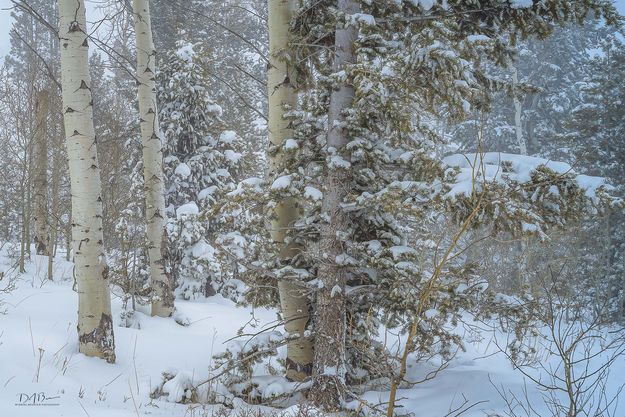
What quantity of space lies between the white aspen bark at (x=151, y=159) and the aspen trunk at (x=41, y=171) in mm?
4649

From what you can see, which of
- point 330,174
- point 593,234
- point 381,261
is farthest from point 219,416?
point 593,234

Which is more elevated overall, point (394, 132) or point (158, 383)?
point (394, 132)

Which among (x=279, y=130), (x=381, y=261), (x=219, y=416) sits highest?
(x=279, y=130)

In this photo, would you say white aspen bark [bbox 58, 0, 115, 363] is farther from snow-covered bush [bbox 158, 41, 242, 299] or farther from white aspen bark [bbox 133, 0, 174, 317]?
snow-covered bush [bbox 158, 41, 242, 299]

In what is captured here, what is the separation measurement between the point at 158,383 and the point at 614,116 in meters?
15.6

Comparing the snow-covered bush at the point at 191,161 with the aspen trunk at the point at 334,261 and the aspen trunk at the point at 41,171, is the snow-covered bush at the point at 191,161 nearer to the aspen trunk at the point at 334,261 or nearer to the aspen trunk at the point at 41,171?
the aspen trunk at the point at 41,171

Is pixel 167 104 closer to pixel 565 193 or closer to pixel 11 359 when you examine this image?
pixel 11 359

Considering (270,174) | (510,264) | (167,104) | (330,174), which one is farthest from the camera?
(510,264)

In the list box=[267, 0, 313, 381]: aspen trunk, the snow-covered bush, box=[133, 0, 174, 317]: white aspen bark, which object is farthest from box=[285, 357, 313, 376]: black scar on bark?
the snow-covered bush

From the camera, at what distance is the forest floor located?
3.47m

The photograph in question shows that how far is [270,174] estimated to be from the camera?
14.8 feet

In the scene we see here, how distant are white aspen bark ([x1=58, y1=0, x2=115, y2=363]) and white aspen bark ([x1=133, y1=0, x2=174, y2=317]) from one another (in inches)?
95.8

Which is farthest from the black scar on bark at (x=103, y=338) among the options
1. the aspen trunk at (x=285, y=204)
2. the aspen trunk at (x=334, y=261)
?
the aspen trunk at (x=334, y=261)

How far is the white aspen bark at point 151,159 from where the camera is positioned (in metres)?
7.01
